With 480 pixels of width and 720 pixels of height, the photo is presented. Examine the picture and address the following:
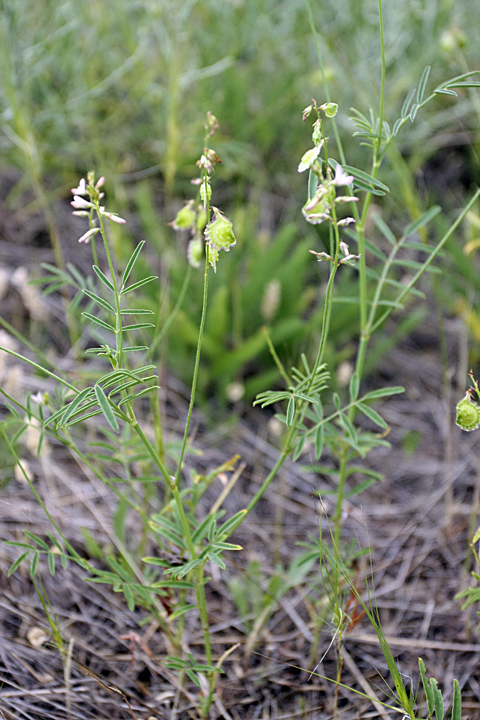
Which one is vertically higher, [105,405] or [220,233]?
[220,233]

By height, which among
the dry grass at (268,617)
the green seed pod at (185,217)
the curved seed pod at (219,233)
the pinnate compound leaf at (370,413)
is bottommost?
the dry grass at (268,617)

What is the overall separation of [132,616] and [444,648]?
669mm

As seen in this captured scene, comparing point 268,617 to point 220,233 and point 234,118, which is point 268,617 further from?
point 234,118

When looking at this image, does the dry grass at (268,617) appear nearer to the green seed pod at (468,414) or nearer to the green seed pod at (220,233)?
the green seed pod at (468,414)

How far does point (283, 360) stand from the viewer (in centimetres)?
201

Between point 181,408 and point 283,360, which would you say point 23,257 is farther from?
point 283,360

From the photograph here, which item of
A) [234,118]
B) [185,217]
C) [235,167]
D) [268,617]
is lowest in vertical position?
[268,617]

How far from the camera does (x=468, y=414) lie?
1.02 m

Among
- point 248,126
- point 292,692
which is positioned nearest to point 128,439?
point 292,692

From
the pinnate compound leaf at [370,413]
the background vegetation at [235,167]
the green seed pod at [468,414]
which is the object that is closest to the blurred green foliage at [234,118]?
the background vegetation at [235,167]

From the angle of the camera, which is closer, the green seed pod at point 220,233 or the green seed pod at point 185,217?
the green seed pod at point 220,233

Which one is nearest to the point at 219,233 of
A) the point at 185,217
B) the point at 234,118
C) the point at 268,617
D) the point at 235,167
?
the point at 185,217

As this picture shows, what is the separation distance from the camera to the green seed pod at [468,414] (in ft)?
3.33

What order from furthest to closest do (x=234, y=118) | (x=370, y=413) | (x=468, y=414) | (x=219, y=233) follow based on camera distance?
1. (x=234, y=118)
2. (x=370, y=413)
3. (x=468, y=414)
4. (x=219, y=233)
